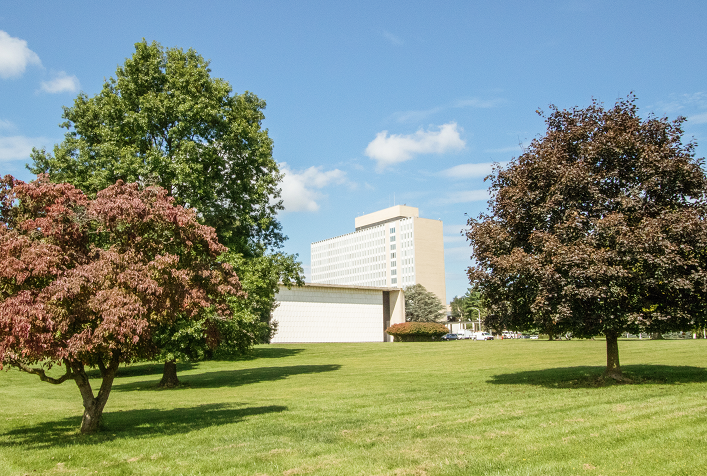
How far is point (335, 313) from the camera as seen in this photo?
76.9 m

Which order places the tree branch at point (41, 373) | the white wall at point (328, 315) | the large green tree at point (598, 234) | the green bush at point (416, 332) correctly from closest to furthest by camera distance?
1. the tree branch at point (41, 373)
2. the large green tree at point (598, 234)
3. the green bush at point (416, 332)
4. the white wall at point (328, 315)

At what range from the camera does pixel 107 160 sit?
24750 mm

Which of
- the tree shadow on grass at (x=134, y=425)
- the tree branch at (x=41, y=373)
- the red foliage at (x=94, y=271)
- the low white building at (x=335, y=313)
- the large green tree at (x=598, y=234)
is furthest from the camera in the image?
the low white building at (x=335, y=313)

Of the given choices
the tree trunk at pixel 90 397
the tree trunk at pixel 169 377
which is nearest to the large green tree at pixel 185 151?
the tree trunk at pixel 169 377

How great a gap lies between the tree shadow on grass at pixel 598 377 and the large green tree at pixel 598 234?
952 millimetres

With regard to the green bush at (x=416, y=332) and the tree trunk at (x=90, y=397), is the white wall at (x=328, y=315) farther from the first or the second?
the tree trunk at (x=90, y=397)

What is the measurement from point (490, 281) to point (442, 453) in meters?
9.96

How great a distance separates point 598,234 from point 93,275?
13000mm

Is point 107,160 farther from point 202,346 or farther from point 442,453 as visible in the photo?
point 442,453

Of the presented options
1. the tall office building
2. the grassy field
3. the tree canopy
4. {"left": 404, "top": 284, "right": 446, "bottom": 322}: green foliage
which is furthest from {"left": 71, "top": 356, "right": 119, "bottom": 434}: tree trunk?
the tall office building

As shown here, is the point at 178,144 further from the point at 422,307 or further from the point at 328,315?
the point at 422,307

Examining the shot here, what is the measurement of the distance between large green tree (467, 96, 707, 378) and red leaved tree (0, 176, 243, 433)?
30.3 ft

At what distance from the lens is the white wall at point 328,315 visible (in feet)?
239

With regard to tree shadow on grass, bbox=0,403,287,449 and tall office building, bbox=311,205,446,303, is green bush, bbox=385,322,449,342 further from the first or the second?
tall office building, bbox=311,205,446,303
